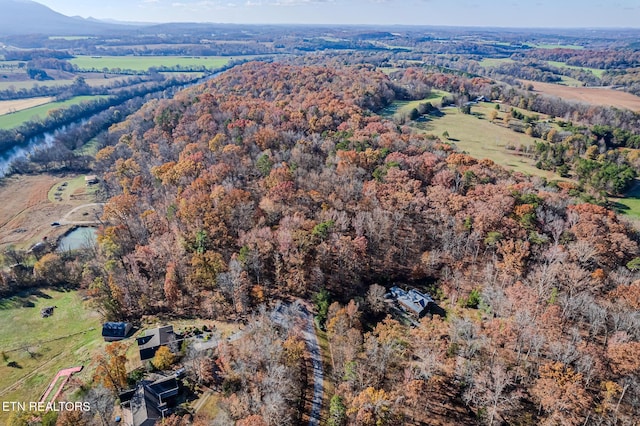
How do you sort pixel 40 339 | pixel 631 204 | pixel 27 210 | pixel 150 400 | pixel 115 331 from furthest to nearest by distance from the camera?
1. pixel 27 210
2. pixel 631 204
3. pixel 40 339
4. pixel 115 331
5. pixel 150 400

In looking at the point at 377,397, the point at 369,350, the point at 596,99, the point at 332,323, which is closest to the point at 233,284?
the point at 332,323

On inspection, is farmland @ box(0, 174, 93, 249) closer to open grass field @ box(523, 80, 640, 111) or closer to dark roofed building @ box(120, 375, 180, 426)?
dark roofed building @ box(120, 375, 180, 426)

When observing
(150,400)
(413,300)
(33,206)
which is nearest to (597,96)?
(413,300)

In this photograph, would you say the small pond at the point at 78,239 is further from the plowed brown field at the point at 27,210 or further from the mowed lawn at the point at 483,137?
the mowed lawn at the point at 483,137

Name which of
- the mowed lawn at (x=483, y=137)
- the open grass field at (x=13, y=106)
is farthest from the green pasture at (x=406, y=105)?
the open grass field at (x=13, y=106)

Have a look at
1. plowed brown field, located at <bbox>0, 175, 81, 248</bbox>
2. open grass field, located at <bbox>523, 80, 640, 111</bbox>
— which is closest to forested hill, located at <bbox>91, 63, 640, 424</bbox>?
plowed brown field, located at <bbox>0, 175, 81, 248</bbox>

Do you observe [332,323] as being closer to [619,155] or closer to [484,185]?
[484,185]

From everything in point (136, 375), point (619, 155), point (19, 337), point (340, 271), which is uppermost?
point (619, 155)

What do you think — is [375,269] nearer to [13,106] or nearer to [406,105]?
[406,105]
